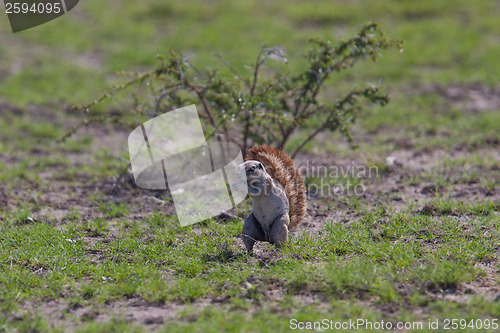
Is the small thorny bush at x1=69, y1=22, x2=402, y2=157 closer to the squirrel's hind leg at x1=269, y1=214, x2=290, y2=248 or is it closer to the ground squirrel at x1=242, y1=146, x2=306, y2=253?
the ground squirrel at x1=242, y1=146, x2=306, y2=253

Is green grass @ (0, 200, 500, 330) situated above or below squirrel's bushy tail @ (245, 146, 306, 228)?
below

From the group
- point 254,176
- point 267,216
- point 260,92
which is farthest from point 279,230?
point 260,92

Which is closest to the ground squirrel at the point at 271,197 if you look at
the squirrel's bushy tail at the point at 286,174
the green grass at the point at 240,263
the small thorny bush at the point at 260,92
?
the squirrel's bushy tail at the point at 286,174

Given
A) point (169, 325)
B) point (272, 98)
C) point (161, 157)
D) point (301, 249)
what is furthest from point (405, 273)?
point (161, 157)

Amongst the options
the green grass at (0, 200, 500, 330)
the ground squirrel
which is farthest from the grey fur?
the green grass at (0, 200, 500, 330)

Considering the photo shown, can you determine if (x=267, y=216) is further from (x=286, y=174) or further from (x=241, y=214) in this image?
(x=241, y=214)

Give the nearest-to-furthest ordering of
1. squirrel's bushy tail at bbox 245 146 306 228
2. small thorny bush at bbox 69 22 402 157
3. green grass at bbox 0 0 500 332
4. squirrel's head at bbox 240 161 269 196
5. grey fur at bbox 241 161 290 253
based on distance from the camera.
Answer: green grass at bbox 0 0 500 332 → squirrel's head at bbox 240 161 269 196 → grey fur at bbox 241 161 290 253 → squirrel's bushy tail at bbox 245 146 306 228 → small thorny bush at bbox 69 22 402 157

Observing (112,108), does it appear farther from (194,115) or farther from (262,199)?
(262,199)

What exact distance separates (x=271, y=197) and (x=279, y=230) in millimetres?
281

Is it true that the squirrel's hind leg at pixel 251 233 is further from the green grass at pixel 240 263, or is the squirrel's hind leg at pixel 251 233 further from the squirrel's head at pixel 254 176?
the squirrel's head at pixel 254 176

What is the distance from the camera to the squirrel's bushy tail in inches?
214

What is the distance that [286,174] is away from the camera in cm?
551

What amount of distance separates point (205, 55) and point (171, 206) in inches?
197

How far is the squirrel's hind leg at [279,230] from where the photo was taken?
5199 millimetres
